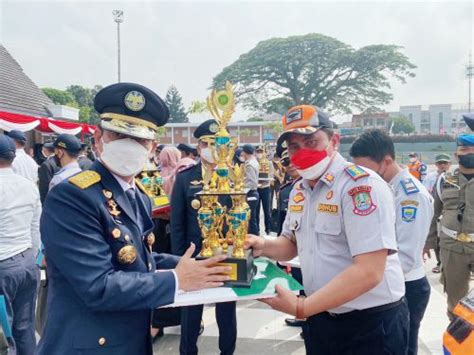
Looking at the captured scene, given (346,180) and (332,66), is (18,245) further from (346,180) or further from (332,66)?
(332,66)

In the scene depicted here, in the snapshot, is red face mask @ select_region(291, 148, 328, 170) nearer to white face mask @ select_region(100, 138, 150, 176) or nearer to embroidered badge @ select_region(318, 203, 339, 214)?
embroidered badge @ select_region(318, 203, 339, 214)

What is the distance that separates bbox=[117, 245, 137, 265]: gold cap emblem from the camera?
1451mm

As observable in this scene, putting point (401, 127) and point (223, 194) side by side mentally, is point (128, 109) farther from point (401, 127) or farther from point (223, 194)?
point (401, 127)

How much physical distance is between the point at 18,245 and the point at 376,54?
1564 inches

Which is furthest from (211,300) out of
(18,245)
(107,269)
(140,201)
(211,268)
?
(18,245)

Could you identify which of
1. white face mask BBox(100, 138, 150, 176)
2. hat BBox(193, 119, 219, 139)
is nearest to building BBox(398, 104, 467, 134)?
hat BBox(193, 119, 219, 139)

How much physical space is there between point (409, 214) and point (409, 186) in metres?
0.20

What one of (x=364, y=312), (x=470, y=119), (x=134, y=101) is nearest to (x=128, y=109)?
(x=134, y=101)

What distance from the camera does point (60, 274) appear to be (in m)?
1.45

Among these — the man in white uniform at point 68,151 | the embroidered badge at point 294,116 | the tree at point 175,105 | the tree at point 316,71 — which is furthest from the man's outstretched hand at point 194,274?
the tree at point 175,105

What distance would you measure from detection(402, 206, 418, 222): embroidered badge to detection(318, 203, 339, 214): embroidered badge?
970 mm

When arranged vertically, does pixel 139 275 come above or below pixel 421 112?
below

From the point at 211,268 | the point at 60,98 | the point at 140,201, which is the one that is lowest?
the point at 211,268

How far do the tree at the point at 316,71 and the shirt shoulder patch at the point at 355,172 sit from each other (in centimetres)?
3808
